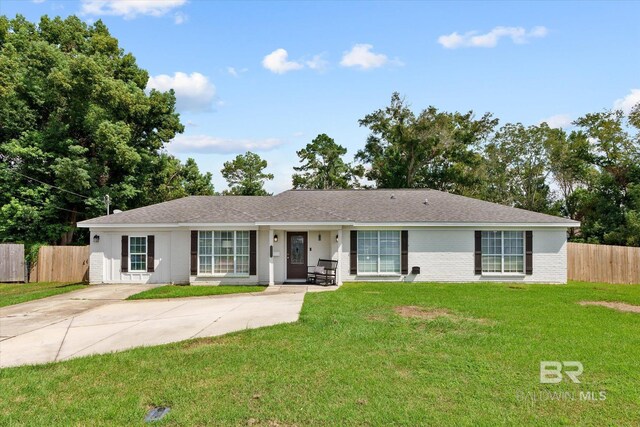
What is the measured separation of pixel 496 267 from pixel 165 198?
834 inches

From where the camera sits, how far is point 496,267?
649 inches

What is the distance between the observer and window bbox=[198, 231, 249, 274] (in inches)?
632

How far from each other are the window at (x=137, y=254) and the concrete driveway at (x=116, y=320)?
2844 millimetres

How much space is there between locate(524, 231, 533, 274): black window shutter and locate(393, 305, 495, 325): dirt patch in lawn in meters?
8.32

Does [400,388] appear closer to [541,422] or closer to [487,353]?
[541,422]

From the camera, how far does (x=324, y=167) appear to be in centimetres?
4219

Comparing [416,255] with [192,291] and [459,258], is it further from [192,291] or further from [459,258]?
[192,291]

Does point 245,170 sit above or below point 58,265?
above

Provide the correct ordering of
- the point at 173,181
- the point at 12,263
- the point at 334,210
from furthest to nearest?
the point at 173,181
the point at 12,263
the point at 334,210

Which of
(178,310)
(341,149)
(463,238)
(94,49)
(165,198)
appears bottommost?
(178,310)

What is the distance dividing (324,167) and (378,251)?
26.5 metres

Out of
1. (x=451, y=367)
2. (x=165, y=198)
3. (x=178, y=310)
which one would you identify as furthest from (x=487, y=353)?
(x=165, y=198)

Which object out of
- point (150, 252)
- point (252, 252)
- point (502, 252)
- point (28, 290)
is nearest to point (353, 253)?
point (252, 252)

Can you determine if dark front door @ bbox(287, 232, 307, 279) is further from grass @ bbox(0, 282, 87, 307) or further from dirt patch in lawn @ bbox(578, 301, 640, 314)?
dirt patch in lawn @ bbox(578, 301, 640, 314)
